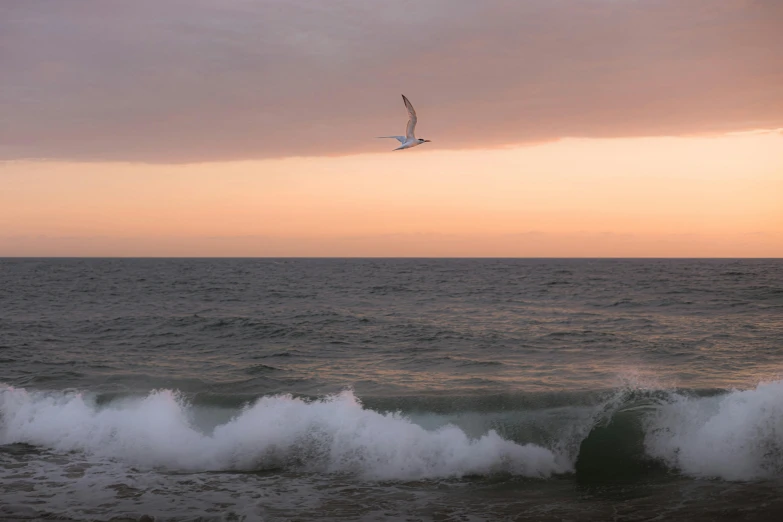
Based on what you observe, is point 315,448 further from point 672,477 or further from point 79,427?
point 672,477

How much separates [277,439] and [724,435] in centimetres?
849

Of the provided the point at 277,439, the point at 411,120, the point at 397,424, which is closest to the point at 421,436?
the point at 397,424

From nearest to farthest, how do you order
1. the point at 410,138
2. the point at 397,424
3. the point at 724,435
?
the point at 724,435
the point at 397,424
the point at 410,138

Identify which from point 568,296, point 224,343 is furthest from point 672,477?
point 568,296

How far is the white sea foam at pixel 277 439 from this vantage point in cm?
1170

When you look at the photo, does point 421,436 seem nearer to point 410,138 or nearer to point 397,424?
point 397,424

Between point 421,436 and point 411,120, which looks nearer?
point 421,436

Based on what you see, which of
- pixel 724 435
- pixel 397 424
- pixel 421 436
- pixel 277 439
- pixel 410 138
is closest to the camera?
pixel 724 435

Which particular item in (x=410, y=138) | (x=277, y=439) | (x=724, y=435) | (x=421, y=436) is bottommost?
(x=277, y=439)

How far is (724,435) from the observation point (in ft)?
39.0

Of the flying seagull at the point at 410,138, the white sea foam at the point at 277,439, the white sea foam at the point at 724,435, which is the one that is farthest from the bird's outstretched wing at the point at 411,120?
the white sea foam at the point at 724,435

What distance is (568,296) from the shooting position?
3850 cm

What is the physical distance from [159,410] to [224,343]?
27.5ft

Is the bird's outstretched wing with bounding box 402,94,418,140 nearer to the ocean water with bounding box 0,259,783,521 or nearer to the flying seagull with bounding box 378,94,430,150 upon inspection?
the flying seagull with bounding box 378,94,430,150
